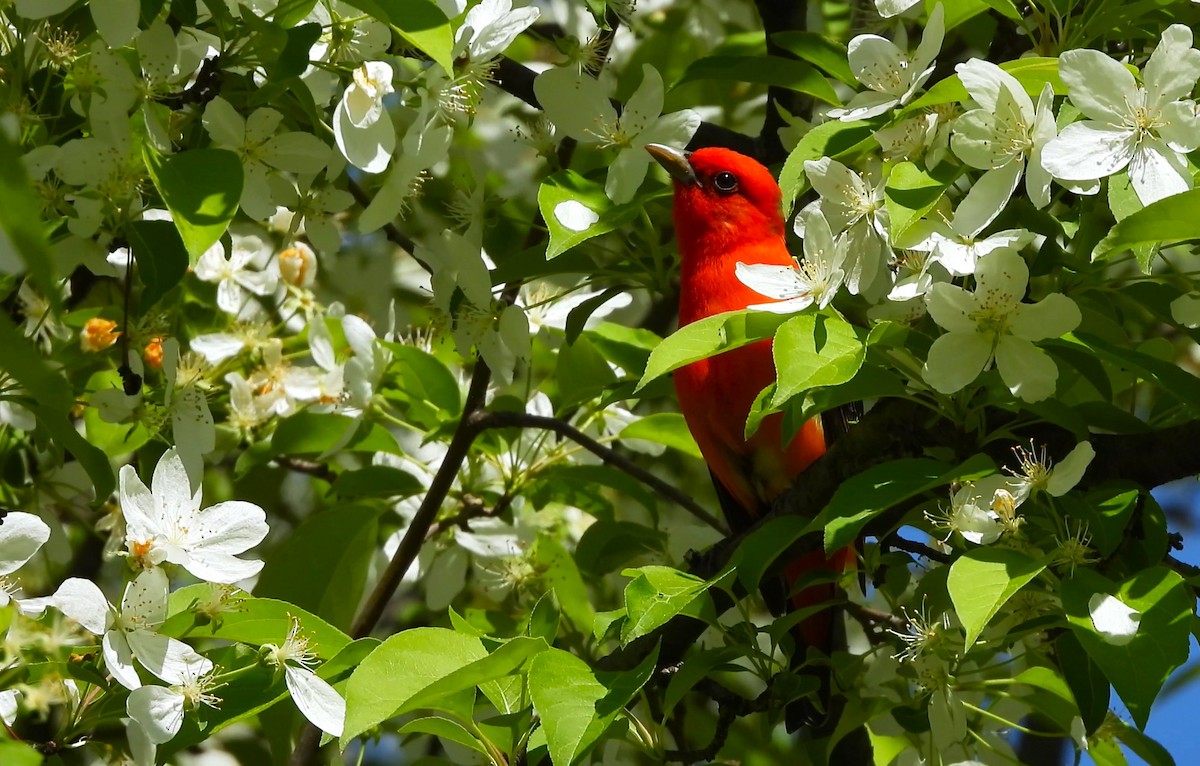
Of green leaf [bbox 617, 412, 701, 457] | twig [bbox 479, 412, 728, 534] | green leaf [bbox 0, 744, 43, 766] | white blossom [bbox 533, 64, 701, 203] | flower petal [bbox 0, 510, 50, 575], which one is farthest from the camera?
green leaf [bbox 617, 412, 701, 457]

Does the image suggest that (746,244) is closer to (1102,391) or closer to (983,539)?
(1102,391)

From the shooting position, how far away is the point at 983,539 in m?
2.06

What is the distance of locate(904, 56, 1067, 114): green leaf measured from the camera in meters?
2.07

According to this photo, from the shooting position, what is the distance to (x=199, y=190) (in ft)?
6.89

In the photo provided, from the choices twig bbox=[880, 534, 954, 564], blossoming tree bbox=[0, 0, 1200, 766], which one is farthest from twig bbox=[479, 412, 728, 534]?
twig bbox=[880, 534, 954, 564]

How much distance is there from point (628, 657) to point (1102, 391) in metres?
0.99

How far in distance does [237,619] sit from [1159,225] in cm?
155

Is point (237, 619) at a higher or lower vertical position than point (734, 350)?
higher

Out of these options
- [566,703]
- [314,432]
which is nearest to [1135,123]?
[566,703]

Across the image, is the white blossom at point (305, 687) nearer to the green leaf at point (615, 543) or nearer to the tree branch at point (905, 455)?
the tree branch at point (905, 455)

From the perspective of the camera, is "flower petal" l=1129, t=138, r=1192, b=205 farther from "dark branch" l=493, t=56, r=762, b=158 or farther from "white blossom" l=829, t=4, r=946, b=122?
"dark branch" l=493, t=56, r=762, b=158

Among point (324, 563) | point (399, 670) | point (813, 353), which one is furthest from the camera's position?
point (324, 563)

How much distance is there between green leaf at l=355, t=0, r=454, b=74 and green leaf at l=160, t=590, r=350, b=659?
93 centimetres

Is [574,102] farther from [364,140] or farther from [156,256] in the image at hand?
[156,256]
